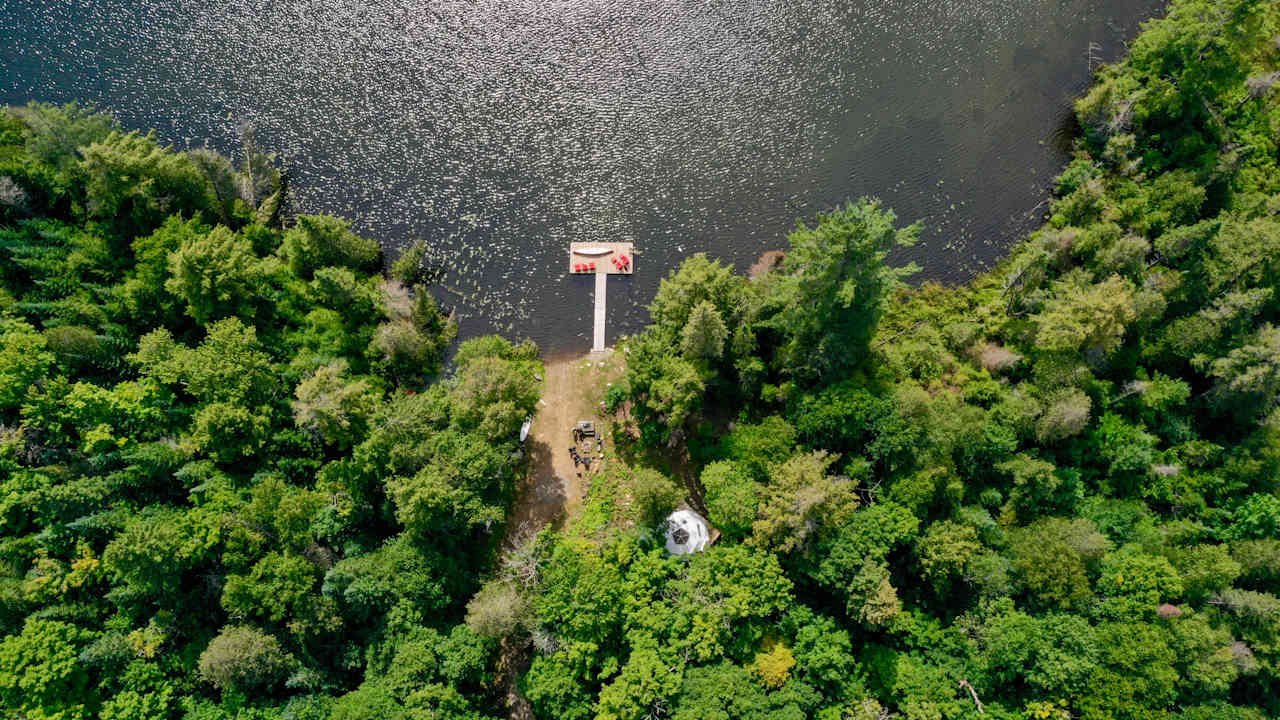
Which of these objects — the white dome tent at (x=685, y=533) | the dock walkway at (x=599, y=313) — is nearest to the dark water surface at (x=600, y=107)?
the dock walkway at (x=599, y=313)

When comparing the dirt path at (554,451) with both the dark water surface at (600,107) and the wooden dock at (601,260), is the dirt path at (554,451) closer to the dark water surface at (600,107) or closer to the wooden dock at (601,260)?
the dark water surface at (600,107)

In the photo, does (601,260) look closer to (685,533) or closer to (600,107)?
(600,107)

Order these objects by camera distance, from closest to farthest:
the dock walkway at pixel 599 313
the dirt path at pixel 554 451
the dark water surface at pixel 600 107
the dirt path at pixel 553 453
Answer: the dirt path at pixel 554 451, the dirt path at pixel 553 453, the dock walkway at pixel 599 313, the dark water surface at pixel 600 107

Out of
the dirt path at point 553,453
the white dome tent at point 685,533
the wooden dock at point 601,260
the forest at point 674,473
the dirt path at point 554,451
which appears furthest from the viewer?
the wooden dock at point 601,260

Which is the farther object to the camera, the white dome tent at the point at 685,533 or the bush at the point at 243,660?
the white dome tent at the point at 685,533

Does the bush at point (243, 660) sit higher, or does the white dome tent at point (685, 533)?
the white dome tent at point (685, 533)

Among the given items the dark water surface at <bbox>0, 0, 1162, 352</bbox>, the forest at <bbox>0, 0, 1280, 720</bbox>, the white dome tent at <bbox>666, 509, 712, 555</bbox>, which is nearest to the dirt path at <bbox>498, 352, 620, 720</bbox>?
the forest at <bbox>0, 0, 1280, 720</bbox>

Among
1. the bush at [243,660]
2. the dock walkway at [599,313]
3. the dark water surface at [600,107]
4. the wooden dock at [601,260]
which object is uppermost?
the dark water surface at [600,107]
